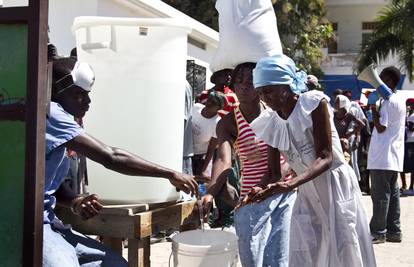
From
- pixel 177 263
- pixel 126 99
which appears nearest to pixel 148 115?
pixel 126 99

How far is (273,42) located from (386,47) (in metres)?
18.1

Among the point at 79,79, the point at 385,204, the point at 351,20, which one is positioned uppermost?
the point at 351,20

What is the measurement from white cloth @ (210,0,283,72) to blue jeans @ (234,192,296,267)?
0.75 meters

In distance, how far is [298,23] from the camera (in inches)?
907

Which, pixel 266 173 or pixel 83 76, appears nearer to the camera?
pixel 83 76

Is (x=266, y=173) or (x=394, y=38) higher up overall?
(x=394, y=38)

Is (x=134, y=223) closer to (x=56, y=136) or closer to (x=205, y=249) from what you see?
(x=205, y=249)

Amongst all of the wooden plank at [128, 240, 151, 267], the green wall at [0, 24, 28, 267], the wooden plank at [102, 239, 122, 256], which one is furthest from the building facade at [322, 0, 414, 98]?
the green wall at [0, 24, 28, 267]

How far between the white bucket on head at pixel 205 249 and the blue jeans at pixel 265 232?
0.33 m

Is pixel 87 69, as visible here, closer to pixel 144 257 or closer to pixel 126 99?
pixel 126 99

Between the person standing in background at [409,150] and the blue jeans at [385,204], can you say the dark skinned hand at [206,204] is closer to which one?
the blue jeans at [385,204]

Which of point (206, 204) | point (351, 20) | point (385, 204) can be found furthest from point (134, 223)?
point (351, 20)

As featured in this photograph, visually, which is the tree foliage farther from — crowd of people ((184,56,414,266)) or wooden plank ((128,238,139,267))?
wooden plank ((128,238,139,267))

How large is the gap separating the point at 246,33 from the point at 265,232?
3.34 ft
